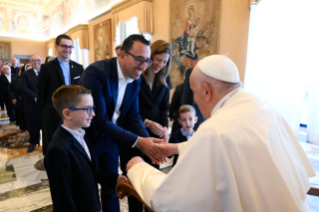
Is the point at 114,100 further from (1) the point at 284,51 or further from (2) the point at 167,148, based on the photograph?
(1) the point at 284,51

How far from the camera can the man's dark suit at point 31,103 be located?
4395 millimetres

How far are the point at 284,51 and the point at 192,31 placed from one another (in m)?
2.73

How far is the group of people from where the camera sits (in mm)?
1028

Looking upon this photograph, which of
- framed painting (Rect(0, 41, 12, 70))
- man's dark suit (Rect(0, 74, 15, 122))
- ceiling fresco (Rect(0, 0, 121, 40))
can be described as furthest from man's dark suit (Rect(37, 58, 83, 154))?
framed painting (Rect(0, 41, 12, 70))

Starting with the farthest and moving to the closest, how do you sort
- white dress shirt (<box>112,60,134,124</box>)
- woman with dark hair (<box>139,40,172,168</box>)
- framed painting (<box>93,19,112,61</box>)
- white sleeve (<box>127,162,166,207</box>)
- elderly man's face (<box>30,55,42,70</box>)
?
framed painting (<box>93,19,112,61</box>) < elderly man's face (<box>30,55,42,70</box>) < woman with dark hair (<box>139,40,172,168</box>) < white dress shirt (<box>112,60,134,124</box>) < white sleeve (<box>127,162,166,207</box>)

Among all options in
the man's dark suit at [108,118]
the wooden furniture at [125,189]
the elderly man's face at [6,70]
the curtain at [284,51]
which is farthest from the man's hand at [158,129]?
the elderly man's face at [6,70]

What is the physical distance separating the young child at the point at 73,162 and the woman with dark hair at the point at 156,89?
796mm

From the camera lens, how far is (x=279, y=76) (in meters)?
5.20

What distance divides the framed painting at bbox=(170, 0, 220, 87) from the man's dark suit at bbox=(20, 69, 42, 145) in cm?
388

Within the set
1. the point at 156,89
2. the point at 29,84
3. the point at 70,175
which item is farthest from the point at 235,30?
the point at 70,175

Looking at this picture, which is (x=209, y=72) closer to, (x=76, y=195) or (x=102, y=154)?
(x=76, y=195)

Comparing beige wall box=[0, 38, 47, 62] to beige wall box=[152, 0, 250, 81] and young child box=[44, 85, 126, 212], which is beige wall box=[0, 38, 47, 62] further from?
young child box=[44, 85, 126, 212]

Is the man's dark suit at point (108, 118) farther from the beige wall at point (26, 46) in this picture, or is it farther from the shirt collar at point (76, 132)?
the beige wall at point (26, 46)

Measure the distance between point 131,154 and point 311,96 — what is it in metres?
4.98
